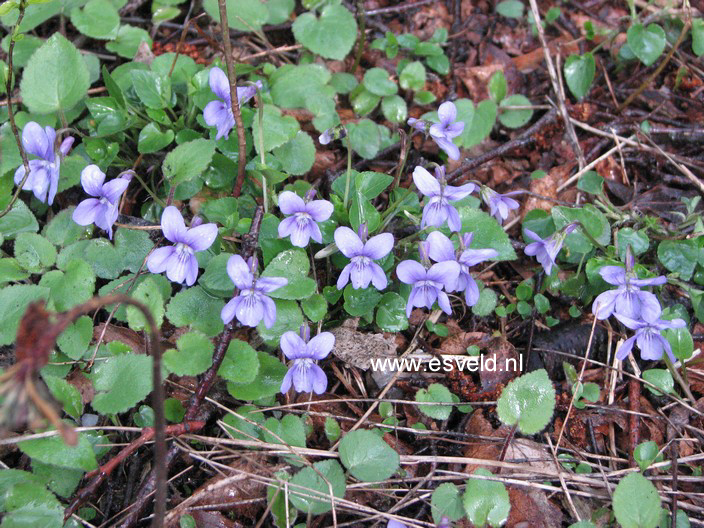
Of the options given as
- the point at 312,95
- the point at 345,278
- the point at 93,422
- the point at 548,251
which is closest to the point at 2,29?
the point at 312,95

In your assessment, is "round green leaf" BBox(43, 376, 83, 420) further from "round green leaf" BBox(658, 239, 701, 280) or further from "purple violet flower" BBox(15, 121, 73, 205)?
"round green leaf" BBox(658, 239, 701, 280)

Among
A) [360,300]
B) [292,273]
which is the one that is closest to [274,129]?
[292,273]

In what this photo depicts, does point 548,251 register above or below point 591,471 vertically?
above

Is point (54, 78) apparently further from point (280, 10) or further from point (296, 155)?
point (280, 10)

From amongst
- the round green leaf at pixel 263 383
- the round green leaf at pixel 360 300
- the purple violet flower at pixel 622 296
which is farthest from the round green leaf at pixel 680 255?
the round green leaf at pixel 263 383

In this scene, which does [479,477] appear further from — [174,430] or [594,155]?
[594,155]

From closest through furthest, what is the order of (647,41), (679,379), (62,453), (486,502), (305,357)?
1. (62,453)
2. (486,502)
3. (305,357)
4. (679,379)
5. (647,41)
